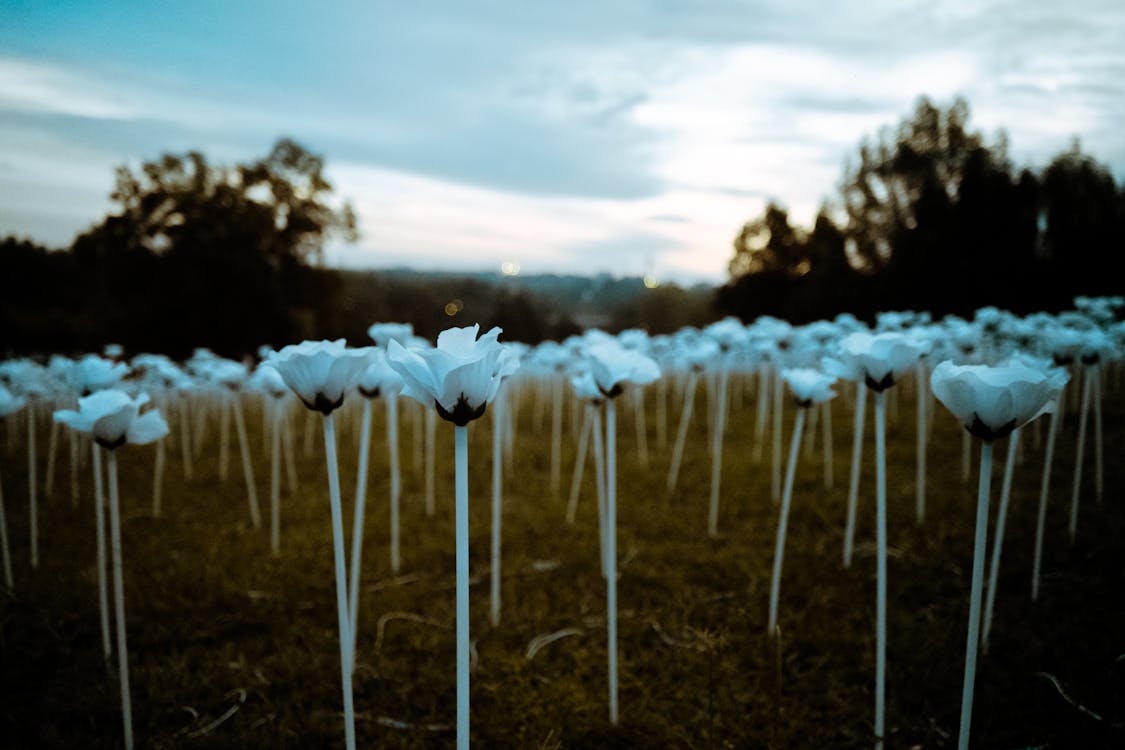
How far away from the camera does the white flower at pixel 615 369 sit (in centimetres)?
280

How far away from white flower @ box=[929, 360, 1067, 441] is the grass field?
1.34 m

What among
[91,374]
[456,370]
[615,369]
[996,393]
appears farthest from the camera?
[91,374]

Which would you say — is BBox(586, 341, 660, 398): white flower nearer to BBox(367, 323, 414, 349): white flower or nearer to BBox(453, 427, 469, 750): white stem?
BBox(453, 427, 469, 750): white stem

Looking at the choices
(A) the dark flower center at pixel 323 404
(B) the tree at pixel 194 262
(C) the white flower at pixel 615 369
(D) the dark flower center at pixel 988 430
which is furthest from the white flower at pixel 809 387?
(B) the tree at pixel 194 262

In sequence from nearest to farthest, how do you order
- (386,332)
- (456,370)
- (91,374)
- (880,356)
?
1. (456,370)
2. (880,356)
3. (91,374)
4. (386,332)

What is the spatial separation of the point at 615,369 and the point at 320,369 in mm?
1297

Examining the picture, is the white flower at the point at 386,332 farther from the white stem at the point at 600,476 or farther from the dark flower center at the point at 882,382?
the dark flower center at the point at 882,382

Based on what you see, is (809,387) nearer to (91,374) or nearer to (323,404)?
(323,404)

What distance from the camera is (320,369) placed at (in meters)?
2.03

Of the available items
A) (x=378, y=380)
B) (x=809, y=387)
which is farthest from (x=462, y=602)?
(x=809, y=387)

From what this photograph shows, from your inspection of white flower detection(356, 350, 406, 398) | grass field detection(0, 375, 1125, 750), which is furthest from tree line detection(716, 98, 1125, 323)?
white flower detection(356, 350, 406, 398)

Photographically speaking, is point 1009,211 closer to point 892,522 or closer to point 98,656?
point 892,522

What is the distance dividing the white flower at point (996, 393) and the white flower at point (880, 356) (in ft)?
1.85

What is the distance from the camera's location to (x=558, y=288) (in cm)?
11244
